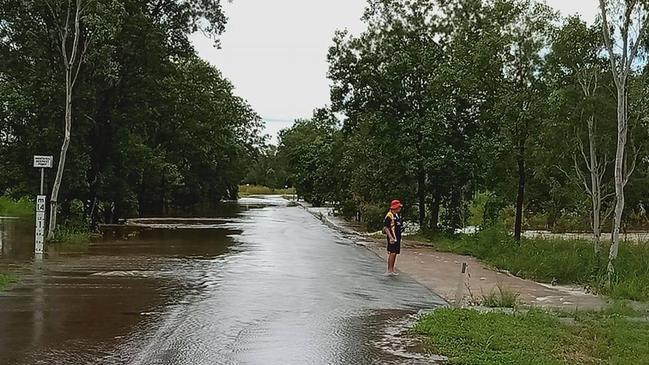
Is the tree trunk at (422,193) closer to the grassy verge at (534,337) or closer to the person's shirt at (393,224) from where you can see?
the person's shirt at (393,224)

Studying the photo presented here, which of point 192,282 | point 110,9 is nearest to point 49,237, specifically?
point 110,9

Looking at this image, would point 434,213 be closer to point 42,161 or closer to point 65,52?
point 65,52

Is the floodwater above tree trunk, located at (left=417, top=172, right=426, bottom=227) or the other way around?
the other way around

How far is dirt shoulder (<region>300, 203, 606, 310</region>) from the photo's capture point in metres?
13.2

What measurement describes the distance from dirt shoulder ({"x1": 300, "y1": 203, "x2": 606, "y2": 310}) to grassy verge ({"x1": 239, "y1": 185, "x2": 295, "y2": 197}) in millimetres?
113511

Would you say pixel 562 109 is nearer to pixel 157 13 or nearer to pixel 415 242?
pixel 415 242

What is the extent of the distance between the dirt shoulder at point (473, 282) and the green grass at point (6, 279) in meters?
8.00

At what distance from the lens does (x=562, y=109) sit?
19.0 m

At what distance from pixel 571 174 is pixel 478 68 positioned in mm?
5514

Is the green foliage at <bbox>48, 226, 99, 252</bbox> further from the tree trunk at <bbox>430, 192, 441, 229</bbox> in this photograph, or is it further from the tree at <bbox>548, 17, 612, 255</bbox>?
the tree at <bbox>548, 17, 612, 255</bbox>

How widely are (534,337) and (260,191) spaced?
133278 millimetres

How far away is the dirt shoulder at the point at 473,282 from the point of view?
13238 mm

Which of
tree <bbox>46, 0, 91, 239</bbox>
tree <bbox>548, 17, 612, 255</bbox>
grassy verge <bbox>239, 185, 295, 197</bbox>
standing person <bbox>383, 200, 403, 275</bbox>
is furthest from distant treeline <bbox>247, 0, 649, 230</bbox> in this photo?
grassy verge <bbox>239, 185, 295, 197</bbox>

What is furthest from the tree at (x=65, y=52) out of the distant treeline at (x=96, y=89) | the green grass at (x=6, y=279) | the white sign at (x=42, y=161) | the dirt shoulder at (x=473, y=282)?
the dirt shoulder at (x=473, y=282)
